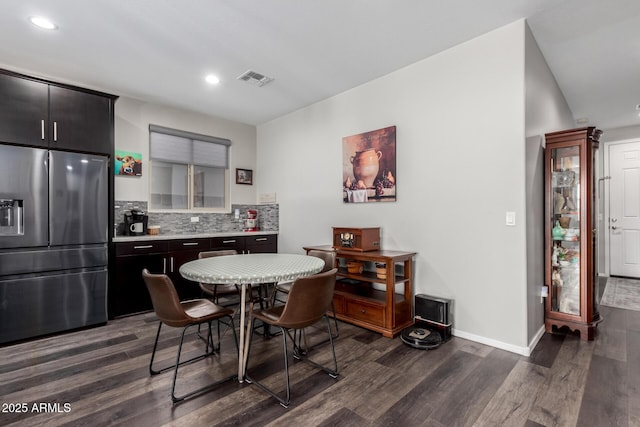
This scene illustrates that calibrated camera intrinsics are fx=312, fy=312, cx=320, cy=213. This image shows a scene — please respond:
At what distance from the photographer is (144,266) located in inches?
151

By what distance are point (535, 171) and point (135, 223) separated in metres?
4.61

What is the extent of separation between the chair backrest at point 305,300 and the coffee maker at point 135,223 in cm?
299

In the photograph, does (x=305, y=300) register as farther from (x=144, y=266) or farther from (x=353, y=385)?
(x=144, y=266)

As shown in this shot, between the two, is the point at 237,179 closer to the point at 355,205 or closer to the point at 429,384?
the point at 355,205

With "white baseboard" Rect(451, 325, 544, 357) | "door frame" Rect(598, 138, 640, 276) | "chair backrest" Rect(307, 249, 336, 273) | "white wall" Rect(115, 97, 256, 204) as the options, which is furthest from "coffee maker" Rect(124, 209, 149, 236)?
"door frame" Rect(598, 138, 640, 276)

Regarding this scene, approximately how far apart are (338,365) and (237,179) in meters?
3.75

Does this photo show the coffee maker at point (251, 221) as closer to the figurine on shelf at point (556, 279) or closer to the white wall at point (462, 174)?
the white wall at point (462, 174)

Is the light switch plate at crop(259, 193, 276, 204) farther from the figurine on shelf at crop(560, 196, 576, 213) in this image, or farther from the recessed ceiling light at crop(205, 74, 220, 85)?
the figurine on shelf at crop(560, 196, 576, 213)

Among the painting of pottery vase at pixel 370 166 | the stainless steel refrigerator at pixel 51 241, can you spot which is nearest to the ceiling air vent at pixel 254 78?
the painting of pottery vase at pixel 370 166

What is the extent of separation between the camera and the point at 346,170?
4.02 meters

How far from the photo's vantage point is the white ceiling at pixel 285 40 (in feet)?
8.02

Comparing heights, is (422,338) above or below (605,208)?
below

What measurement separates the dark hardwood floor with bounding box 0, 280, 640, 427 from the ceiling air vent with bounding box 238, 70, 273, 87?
2.87m

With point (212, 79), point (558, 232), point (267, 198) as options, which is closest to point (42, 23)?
point (212, 79)
